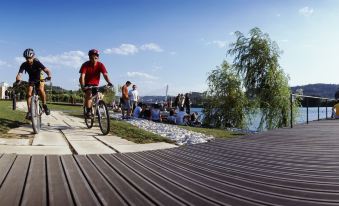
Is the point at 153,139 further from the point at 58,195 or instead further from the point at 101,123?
the point at 58,195

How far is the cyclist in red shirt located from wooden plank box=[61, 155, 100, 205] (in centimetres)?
382

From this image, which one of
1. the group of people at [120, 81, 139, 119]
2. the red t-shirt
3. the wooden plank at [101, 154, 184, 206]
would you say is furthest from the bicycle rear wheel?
the group of people at [120, 81, 139, 119]

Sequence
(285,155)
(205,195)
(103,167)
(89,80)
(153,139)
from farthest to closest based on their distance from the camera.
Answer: (89,80), (153,139), (285,155), (103,167), (205,195)

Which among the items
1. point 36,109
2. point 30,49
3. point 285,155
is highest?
point 30,49

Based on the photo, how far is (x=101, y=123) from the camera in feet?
24.6

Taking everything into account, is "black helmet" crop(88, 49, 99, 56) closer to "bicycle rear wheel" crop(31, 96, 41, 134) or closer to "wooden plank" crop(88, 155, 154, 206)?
"bicycle rear wheel" crop(31, 96, 41, 134)

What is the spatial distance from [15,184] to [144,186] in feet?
3.79

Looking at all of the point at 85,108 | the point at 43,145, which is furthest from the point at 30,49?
the point at 43,145

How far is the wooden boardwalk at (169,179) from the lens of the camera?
286 cm

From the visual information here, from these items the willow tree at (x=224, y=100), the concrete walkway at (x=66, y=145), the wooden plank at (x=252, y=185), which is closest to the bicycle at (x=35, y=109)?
the concrete walkway at (x=66, y=145)

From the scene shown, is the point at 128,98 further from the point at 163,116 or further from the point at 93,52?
the point at 93,52

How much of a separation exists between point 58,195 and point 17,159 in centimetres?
167

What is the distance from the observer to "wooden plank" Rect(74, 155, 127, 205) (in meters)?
2.78

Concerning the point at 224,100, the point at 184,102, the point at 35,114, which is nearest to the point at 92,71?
the point at 35,114
